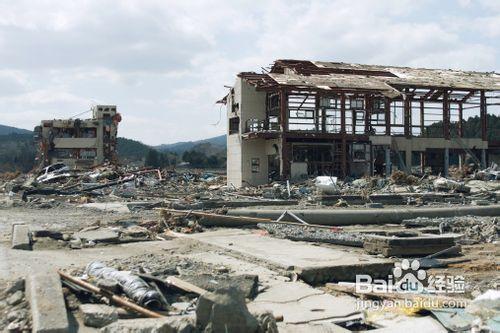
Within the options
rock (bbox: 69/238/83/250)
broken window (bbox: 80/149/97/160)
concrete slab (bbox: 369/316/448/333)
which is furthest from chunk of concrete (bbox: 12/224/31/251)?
broken window (bbox: 80/149/97/160)

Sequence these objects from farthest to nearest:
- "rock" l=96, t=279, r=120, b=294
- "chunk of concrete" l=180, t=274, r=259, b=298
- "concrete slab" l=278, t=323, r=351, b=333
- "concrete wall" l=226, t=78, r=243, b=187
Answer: "concrete wall" l=226, t=78, r=243, b=187
"chunk of concrete" l=180, t=274, r=259, b=298
"rock" l=96, t=279, r=120, b=294
"concrete slab" l=278, t=323, r=351, b=333

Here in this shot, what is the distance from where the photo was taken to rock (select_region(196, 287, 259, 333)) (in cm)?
480

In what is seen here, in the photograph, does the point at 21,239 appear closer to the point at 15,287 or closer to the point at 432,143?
the point at 15,287

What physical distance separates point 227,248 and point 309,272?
8.97ft

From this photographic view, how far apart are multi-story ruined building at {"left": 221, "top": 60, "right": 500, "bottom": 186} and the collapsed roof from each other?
0.23 ft

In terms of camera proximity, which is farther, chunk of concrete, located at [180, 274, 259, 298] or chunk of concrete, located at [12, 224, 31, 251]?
chunk of concrete, located at [12, 224, 31, 251]

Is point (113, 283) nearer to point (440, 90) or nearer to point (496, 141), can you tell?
point (440, 90)

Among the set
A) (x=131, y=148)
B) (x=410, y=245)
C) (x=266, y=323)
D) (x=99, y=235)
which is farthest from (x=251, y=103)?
(x=131, y=148)

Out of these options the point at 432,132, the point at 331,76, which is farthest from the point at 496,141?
the point at 331,76

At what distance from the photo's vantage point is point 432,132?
1861 inches

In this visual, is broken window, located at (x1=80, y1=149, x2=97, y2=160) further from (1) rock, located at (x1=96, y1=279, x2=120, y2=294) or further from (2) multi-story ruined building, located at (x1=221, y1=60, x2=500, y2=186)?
(1) rock, located at (x1=96, y1=279, x2=120, y2=294)

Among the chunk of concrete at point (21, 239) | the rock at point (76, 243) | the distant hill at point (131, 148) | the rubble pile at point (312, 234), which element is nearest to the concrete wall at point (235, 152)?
the rubble pile at point (312, 234)

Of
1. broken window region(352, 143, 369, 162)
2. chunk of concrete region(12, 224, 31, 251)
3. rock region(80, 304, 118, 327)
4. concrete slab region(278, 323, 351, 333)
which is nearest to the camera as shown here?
concrete slab region(278, 323, 351, 333)

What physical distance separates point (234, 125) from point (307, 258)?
3468cm
